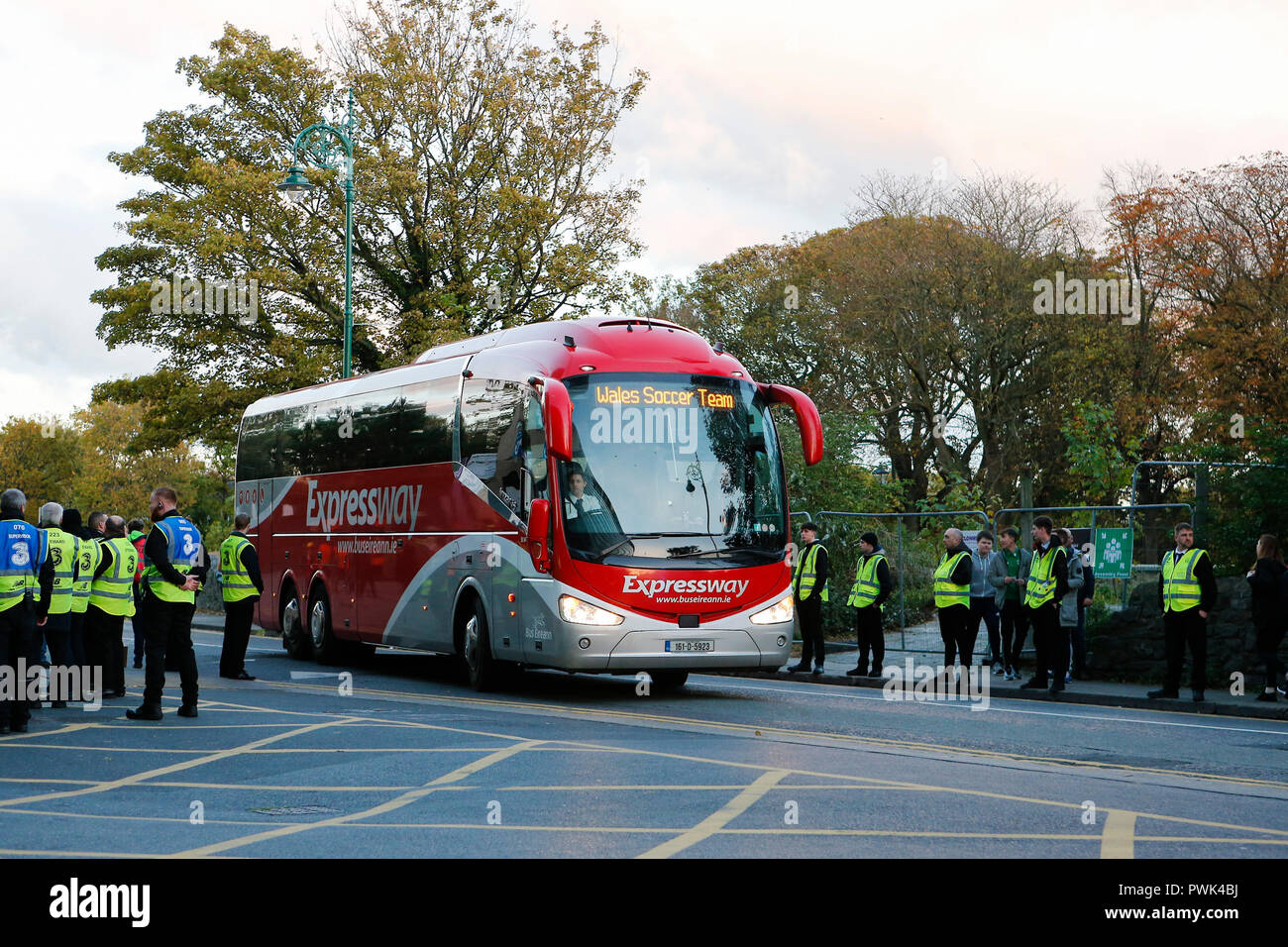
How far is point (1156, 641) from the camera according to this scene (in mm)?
18328

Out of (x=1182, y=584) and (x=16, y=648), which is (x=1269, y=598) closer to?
(x=1182, y=584)

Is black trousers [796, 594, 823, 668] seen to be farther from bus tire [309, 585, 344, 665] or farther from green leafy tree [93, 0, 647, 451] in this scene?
green leafy tree [93, 0, 647, 451]

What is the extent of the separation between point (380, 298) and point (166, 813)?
29.0 meters

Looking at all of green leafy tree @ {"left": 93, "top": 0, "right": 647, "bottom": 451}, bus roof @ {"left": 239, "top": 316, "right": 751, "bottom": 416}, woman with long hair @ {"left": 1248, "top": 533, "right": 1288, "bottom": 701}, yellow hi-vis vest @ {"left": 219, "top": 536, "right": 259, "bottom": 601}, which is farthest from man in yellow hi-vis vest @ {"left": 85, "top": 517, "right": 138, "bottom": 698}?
green leafy tree @ {"left": 93, "top": 0, "right": 647, "bottom": 451}

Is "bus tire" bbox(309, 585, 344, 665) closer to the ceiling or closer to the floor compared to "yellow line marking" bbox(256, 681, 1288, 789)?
closer to the ceiling

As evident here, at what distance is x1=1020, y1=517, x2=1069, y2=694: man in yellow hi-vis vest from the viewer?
56.9 ft

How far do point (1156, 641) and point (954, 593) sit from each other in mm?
2560

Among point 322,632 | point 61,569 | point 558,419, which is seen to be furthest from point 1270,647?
point 322,632

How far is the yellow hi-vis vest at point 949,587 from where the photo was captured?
59.3 ft

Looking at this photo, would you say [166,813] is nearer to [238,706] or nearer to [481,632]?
[238,706]

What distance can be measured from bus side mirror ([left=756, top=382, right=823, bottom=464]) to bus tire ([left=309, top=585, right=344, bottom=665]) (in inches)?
308

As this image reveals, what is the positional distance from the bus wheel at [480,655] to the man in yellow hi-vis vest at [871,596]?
5459 millimetres

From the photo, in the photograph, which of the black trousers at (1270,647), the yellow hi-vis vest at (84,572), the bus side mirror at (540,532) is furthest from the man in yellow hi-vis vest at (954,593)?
the yellow hi-vis vest at (84,572)
